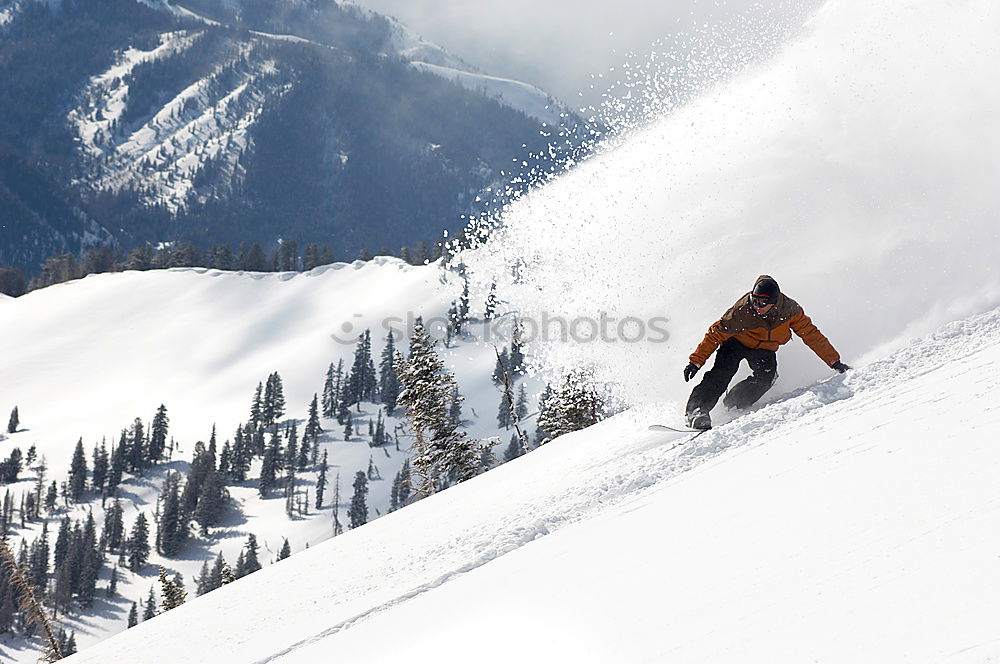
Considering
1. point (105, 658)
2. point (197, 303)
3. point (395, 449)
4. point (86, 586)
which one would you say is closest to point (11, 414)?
point (197, 303)

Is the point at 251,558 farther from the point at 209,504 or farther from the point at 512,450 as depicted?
the point at 512,450

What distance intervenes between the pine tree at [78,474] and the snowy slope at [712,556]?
13438 centimetres

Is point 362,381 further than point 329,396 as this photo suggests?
No

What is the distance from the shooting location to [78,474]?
412 ft

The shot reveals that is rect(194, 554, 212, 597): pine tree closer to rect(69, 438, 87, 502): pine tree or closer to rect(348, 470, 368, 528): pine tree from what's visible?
rect(348, 470, 368, 528): pine tree

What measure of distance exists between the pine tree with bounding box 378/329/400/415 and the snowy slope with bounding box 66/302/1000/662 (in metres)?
132

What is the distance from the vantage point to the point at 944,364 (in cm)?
755

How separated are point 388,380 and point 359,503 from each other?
39.0m

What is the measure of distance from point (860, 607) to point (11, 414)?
7054 inches

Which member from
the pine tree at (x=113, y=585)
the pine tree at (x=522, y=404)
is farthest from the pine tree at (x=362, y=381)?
the pine tree at (x=113, y=585)

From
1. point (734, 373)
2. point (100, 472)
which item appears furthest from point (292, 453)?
point (734, 373)

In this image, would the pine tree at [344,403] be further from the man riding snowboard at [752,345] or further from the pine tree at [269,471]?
the man riding snowboard at [752,345]

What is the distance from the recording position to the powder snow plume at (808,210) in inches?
378

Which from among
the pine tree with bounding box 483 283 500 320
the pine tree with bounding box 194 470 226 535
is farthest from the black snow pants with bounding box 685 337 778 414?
the pine tree with bounding box 194 470 226 535
